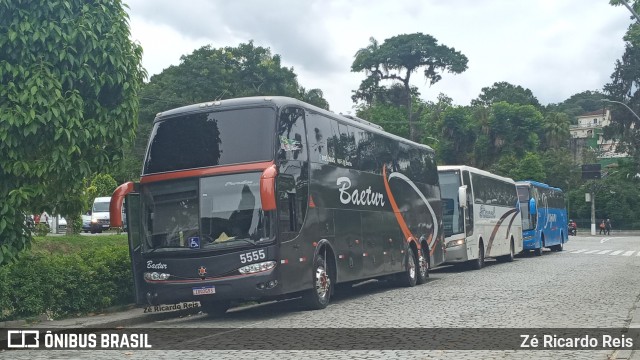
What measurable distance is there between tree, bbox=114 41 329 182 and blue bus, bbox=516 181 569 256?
2739 cm

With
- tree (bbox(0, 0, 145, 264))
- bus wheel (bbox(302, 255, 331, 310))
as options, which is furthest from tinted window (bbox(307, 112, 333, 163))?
tree (bbox(0, 0, 145, 264))

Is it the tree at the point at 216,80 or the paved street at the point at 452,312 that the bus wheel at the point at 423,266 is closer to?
the paved street at the point at 452,312

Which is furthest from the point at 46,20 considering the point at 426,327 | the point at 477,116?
the point at 477,116

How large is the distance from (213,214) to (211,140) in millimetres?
1399

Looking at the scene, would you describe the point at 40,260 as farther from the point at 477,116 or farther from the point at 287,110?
the point at 477,116

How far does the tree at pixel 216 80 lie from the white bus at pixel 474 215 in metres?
34.2

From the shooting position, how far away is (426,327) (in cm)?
1201

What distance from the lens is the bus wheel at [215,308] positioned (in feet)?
52.0

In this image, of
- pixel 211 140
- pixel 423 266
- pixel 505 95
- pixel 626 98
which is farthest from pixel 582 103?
pixel 211 140

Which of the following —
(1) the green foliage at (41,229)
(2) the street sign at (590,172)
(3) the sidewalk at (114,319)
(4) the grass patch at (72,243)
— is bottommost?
(3) the sidewalk at (114,319)

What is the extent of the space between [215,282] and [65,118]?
12.1 ft

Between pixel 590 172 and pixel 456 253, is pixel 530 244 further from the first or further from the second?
pixel 590 172

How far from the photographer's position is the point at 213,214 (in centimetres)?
1380

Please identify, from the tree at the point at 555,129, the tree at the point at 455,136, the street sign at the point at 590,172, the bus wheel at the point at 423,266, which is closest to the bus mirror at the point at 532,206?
the bus wheel at the point at 423,266
